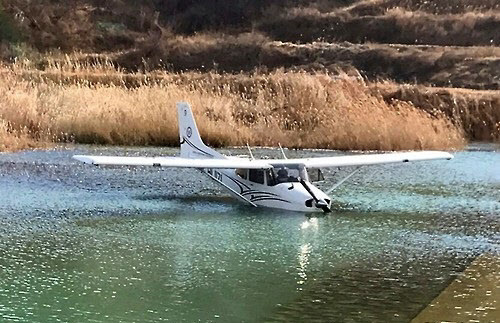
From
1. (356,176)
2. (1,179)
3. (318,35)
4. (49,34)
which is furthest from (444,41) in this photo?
(1,179)

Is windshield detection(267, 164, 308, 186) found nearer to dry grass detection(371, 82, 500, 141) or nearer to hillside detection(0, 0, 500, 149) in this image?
dry grass detection(371, 82, 500, 141)

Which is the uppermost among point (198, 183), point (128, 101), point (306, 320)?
point (128, 101)

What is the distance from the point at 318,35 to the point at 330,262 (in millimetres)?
31871

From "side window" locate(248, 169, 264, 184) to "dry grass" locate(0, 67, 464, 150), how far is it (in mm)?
6203

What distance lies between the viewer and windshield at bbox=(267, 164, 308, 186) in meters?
9.09

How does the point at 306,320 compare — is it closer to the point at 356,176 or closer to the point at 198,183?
the point at 198,183

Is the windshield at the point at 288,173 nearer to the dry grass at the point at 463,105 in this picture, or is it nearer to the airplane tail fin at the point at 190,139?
the airplane tail fin at the point at 190,139

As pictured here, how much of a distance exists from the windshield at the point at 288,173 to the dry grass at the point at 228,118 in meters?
6.33

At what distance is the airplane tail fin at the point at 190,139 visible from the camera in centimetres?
1079

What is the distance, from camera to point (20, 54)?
107 feet

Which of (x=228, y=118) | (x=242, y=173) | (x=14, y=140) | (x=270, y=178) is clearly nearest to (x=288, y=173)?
(x=270, y=178)

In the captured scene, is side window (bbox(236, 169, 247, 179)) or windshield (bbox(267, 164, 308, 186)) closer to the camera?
windshield (bbox(267, 164, 308, 186))

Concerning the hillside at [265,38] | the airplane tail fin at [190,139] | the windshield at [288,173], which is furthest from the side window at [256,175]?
the hillside at [265,38]

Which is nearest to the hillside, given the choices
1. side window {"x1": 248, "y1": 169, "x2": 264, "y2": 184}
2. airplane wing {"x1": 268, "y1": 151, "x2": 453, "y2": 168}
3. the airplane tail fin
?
the airplane tail fin
